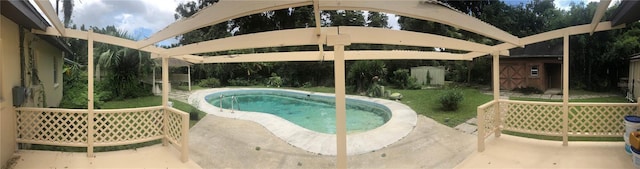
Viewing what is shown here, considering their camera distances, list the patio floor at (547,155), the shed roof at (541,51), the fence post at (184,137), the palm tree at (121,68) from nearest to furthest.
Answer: the patio floor at (547,155), the fence post at (184,137), the palm tree at (121,68), the shed roof at (541,51)

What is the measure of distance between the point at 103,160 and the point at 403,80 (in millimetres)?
14667

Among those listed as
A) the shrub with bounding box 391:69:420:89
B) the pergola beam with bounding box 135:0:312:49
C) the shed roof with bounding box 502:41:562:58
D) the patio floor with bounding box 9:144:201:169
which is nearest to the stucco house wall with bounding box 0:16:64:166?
the patio floor with bounding box 9:144:201:169

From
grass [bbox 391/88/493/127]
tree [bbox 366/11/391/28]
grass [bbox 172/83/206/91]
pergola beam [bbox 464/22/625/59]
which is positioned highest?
tree [bbox 366/11/391/28]

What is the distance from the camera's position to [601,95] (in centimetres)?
1232

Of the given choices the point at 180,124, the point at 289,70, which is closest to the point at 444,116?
the point at 180,124

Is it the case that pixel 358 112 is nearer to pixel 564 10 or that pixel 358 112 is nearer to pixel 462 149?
pixel 462 149

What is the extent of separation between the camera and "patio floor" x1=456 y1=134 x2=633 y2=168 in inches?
177

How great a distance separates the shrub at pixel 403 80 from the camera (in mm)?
16552

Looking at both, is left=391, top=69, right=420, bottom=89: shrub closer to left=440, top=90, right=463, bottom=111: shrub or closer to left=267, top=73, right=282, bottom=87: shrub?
left=440, top=90, right=463, bottom=111: shrub

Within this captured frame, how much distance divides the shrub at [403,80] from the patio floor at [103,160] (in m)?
13.6

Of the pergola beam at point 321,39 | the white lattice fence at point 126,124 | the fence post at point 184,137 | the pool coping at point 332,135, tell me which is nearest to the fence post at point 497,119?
the pool coping at point 332,135

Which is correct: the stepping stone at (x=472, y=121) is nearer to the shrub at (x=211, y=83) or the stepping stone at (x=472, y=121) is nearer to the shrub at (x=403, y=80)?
the shrub at (x=403, y=80)

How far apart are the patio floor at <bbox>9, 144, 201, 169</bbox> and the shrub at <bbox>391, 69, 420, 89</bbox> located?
13.6 meters

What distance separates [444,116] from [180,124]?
7.75m
